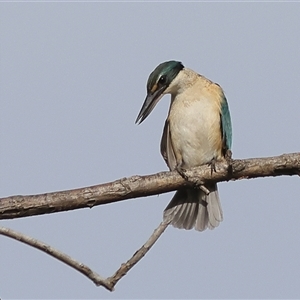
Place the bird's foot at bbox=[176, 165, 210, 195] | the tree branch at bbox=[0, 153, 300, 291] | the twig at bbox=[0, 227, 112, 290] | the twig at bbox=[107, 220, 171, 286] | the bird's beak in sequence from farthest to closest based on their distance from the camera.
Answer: the bird's beak
the bird's foot at bbox=[176, 165, 210, 195]
the tree branch at bbox=[0, 153, 300, 291]
the twig at bbox=[107, 220, 171, 286]
the twig at bbox=[0, 227, 112, 290]

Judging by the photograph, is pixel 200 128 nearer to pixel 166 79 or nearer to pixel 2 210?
→ pixel 166 79

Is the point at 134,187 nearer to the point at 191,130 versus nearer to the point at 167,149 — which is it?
the point at 191,130

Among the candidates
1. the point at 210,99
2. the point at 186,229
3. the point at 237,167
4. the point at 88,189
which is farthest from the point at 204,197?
the point at 88,189

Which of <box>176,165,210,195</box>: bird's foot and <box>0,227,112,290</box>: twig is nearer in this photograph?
<box>0,227,112,290</box>: twig

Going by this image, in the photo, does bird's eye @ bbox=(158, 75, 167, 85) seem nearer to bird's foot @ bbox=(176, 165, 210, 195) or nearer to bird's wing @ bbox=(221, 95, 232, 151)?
bird's wing @ bbox=(221, 95, 232, 151)

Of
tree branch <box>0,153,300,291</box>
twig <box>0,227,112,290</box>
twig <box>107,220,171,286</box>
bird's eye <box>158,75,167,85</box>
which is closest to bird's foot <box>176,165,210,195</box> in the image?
tree branch <box>0,153,300,291</box>

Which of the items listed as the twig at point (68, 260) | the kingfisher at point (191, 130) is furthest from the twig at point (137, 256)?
the kingfisher at point (191, 130)
